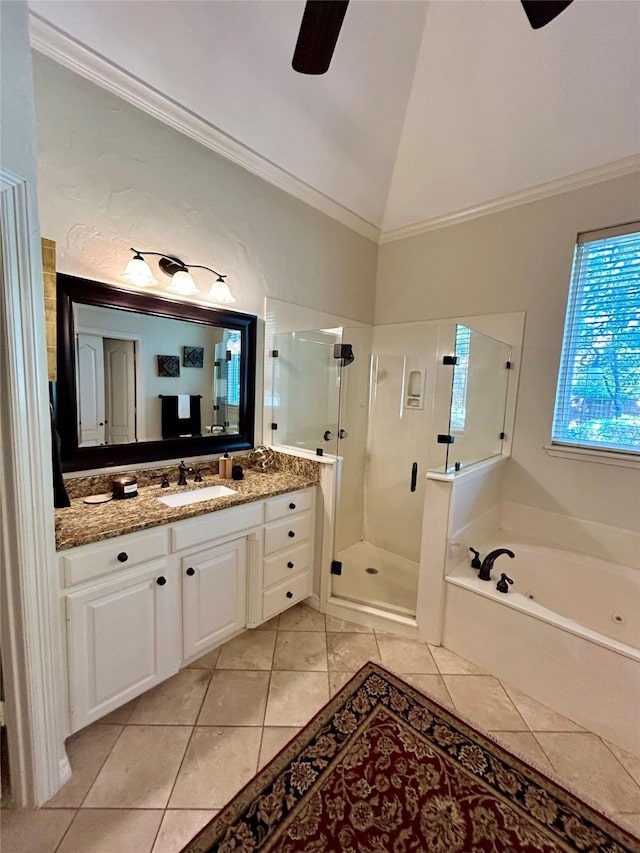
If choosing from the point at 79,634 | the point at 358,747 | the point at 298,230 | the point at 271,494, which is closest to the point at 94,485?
the point at 79,634

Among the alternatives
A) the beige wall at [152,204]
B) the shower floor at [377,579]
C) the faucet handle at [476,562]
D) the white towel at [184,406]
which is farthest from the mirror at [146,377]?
the faucet handle at [476,562]

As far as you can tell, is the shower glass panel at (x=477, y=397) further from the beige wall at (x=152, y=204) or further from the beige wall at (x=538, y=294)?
the beige wall at (x=152, y=204)

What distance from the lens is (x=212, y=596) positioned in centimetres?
177

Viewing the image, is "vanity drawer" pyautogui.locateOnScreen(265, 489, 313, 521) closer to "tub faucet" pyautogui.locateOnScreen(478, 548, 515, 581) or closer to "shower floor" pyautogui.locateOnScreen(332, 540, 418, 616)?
"shower floor" pyautogui.locateOnScreen(332, 540, 418, 616)

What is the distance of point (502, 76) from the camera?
1.95 metres

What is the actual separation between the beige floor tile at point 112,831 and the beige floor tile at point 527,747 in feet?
4.57

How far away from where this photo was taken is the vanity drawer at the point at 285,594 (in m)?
2.04

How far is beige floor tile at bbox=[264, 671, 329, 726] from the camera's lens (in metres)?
1.57

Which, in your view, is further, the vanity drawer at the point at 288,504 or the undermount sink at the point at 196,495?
A: the vanity drawer at the point at 288,504

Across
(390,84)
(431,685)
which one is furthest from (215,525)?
(390,84)

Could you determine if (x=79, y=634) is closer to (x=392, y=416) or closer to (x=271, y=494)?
(x=271, y=494)

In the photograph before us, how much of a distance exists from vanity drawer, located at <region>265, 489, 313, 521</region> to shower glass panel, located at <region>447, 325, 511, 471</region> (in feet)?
2.96

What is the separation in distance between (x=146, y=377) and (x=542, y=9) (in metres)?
2.11

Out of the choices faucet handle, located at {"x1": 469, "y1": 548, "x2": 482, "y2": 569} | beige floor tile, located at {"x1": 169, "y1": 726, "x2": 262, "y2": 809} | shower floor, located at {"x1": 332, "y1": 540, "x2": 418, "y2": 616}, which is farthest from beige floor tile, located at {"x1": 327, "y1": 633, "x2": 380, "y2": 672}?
faucet handle, located at {"x1": 469, "y1": 548, "x2": 482, "y2": 569}
